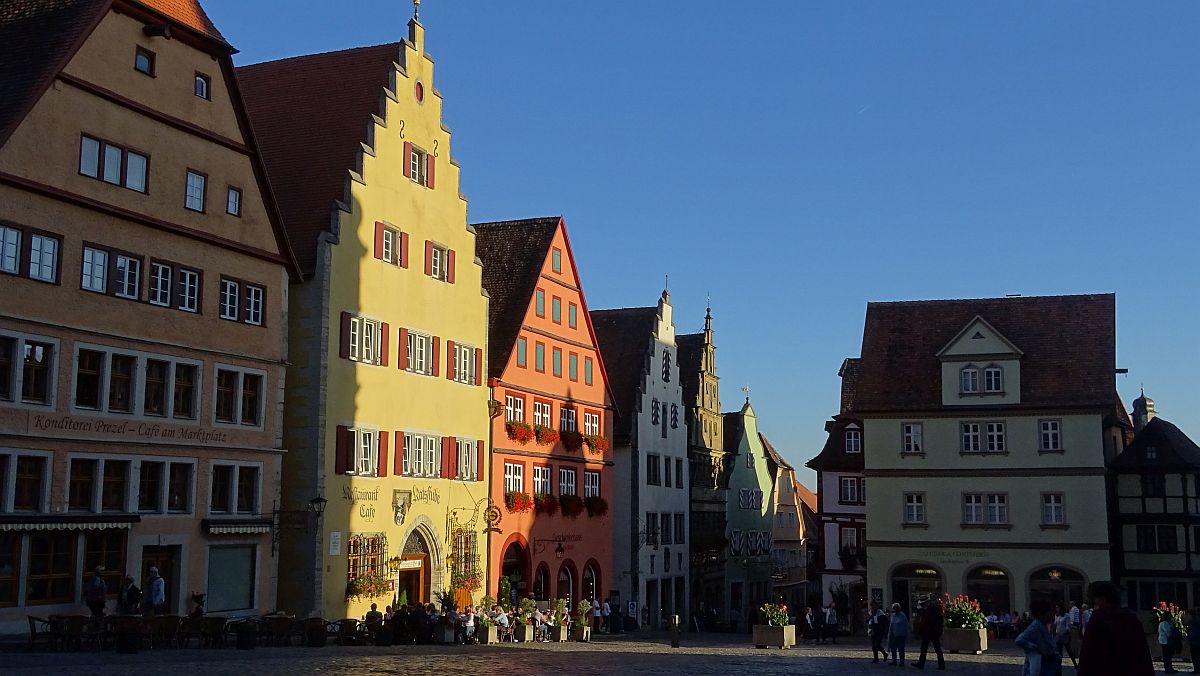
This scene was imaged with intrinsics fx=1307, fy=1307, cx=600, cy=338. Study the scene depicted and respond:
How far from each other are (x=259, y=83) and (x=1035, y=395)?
31.2m

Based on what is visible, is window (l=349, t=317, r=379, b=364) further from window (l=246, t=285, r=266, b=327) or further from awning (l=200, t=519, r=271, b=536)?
awning (l=200, t=519, r=271, b=536)

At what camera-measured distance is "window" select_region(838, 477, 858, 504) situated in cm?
6116

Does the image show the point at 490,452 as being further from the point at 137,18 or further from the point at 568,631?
the point at 137,18

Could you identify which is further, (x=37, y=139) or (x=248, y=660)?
(x=37, y=139)

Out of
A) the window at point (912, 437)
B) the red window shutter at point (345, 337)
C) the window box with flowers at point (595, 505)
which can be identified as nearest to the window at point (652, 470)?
the window box with flowers at point (595, 505)

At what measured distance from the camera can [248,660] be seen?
2375 centimetres

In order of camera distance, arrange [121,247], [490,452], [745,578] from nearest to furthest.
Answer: [121,247] < [490,452] < [745,578]

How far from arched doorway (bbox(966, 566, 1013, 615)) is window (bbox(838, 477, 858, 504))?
10.7m

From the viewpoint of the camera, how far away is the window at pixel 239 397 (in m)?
32.7

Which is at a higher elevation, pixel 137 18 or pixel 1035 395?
pixel 137 18

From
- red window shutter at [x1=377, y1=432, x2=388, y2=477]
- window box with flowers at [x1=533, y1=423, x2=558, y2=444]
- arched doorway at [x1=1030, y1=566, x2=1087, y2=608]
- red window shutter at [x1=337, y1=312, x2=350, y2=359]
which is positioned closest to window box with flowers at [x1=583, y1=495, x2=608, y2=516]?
window box with flowers at [x1=533, y1=423, x2=558, y2=444]

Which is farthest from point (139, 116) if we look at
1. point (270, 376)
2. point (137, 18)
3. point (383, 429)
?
point (383, 429)

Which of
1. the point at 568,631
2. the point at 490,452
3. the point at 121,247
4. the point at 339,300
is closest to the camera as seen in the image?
the point at 121,247

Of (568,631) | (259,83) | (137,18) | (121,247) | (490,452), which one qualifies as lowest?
(568,631)
